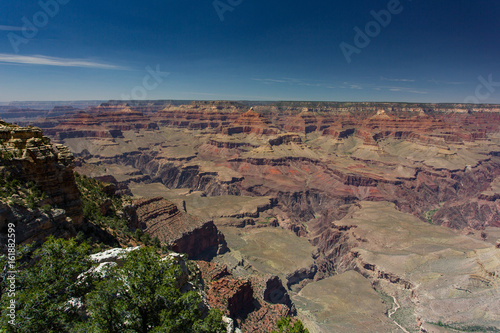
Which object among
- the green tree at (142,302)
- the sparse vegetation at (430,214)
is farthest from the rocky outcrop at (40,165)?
the sparse vegetation at (430,214)

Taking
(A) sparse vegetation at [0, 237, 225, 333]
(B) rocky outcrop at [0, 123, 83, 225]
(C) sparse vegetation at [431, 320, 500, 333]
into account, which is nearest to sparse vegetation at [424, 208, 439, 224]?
(C) sparse vegetation at [431, 320, 500, 333]

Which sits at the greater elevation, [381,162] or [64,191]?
[64,191]

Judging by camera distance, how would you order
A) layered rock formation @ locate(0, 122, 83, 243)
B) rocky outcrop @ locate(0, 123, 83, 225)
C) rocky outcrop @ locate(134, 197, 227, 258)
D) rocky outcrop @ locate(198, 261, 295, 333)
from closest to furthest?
layered rock formation @ locate(0, 122, 83, 243)
rocky outcrop @ locate(0, 123, 83, 225)
rocky outcrop @ locate(198, 261, 295, 333)
rocky outcrop @ locate(134, 197, 227, 258)

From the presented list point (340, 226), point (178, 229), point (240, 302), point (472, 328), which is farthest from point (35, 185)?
point (340, 226)

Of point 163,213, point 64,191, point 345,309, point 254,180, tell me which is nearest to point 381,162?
point 254,180

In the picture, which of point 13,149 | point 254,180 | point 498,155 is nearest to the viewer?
point 13,149

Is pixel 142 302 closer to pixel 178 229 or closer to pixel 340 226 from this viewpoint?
pixel 178 229

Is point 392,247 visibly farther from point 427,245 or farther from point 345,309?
point 345,309

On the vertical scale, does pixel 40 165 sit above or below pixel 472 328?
above

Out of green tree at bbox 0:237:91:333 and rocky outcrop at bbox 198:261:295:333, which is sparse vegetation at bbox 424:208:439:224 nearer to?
rocky outcrop at bbox 198:261:295:333
